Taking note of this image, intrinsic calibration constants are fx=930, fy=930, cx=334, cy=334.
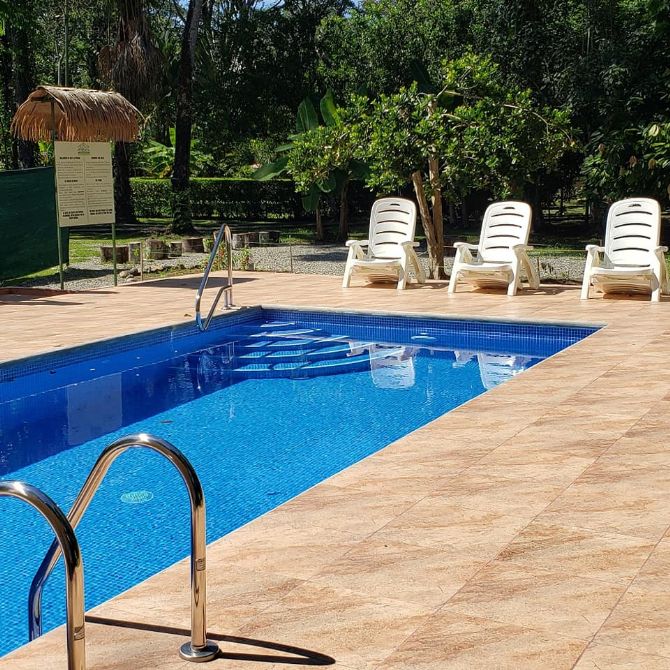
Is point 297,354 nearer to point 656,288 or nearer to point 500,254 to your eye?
point 500,254

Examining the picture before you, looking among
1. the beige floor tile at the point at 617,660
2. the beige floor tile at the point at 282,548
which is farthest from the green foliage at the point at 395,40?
the beige floor tile at the point at 617,660

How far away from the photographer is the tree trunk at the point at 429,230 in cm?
1321

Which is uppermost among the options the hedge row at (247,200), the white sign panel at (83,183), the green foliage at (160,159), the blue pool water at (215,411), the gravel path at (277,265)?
the green foliage at (160,159)

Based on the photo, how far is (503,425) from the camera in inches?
237

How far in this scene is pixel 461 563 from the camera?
3.77 m

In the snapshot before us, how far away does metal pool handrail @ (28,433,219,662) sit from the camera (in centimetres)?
276

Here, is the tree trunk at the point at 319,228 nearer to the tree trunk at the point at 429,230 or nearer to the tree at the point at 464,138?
the tree trunk at the point at 429,230

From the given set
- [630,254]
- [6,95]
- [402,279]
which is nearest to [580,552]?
[630,254]

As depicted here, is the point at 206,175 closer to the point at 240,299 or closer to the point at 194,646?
the point at 240,299

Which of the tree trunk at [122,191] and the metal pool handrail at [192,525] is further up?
the tree trunk at [122,191]

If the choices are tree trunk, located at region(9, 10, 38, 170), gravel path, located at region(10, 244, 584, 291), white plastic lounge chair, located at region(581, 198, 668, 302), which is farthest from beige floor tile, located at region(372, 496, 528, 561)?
tree trunk, located at region(9, 10, 38, 170)

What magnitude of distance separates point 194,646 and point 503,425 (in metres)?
3.42

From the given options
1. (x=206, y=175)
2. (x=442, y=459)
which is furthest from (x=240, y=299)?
(x=206, y=175)

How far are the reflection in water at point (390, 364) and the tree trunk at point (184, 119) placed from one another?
45.7 feet
